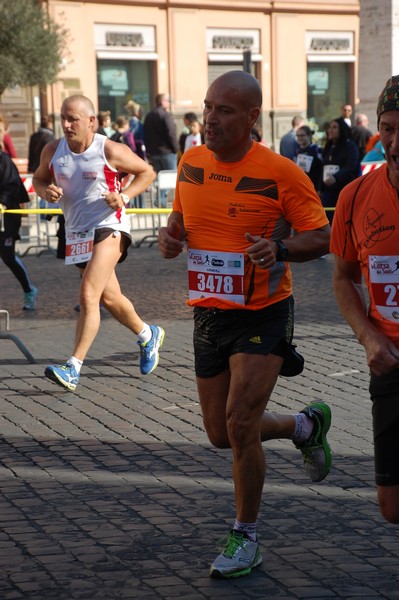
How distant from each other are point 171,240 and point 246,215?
31cm

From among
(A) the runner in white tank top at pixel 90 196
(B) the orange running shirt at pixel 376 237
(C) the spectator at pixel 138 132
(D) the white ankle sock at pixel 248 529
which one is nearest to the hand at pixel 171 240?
(B) the orange running shirt at pixel 376 237

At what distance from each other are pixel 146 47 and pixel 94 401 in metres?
28.4

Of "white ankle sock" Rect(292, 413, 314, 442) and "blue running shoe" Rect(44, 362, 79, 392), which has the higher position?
"white ankle sock" Rect(292, 413, 314, 442)

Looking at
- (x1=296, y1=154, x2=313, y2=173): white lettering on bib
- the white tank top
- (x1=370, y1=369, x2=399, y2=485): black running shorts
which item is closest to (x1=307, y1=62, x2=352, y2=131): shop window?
(x1=296, y1=154, x2=313, y2=173): white lettering on bib

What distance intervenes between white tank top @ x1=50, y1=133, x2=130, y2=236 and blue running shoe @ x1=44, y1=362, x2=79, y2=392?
102cm

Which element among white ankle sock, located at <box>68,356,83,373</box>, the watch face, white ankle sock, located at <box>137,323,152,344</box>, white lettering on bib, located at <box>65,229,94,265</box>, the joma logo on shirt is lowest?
white ankle sock, located at <box>68,356,83,373</box>

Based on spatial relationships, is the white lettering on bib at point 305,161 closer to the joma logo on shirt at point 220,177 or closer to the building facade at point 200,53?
the joma logo on shirt at point 220,177

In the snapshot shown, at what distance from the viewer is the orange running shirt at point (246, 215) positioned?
4770mm

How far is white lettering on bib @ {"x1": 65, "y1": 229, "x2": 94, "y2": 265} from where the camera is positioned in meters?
8.29

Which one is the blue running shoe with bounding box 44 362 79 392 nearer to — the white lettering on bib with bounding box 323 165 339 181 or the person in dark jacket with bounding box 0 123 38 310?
the person in dark jacket with bounding box 0 123 38 310

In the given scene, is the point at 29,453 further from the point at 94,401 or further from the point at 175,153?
the point at 175,153

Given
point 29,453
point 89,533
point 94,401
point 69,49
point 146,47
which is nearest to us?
point 89,533

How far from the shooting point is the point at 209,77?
36.8m

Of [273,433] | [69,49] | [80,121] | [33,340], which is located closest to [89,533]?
[273,433]
